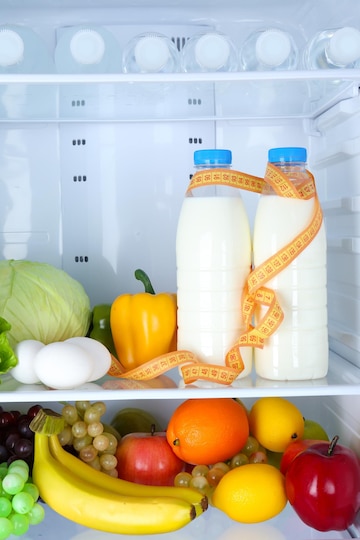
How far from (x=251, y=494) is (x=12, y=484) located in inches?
16.2

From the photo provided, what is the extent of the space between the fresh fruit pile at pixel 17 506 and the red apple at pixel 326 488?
0.44 m

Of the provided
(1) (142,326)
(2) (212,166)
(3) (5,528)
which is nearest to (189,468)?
(1) (142,326)

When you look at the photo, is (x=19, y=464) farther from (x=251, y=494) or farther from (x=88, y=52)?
(x=88, y=52)

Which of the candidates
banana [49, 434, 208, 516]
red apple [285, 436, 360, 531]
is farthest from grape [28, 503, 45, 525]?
red apple [285, 436, 360, 531]

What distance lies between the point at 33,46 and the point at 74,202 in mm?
351

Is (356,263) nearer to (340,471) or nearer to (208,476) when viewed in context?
(340,471)

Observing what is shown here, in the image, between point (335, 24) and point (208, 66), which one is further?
point (335, 24)

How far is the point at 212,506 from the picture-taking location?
1385mm

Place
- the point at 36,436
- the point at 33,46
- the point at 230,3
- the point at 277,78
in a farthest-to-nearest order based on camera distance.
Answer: the point at 230,3 < the point at 33,46 < the point at 36,436 < the point at 277,78

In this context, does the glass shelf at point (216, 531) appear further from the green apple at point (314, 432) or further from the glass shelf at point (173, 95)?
the glass shelf at point (173, 95)

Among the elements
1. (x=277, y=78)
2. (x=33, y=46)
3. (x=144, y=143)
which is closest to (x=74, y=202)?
(x=144, y=143)

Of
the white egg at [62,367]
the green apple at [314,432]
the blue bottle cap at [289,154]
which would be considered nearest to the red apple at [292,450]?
the green apple at [314,432]

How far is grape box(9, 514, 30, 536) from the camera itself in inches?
48.3

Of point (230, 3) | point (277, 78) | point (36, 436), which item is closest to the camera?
point (277, 78)
